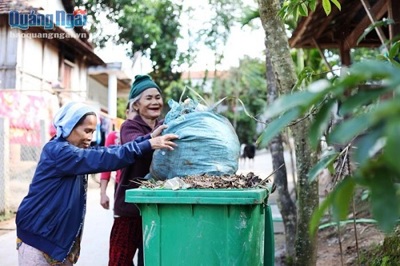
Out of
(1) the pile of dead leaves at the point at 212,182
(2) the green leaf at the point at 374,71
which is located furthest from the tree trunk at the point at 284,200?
(2) the green leaf at the point at 374,71

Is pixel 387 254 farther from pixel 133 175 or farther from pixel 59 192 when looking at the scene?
pixel 59 192

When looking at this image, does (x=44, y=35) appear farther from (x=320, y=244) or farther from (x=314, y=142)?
(x=314, y=142)

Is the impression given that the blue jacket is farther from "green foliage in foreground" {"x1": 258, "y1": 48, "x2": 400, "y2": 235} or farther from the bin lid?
"green foliage in foreground" {"x1": 258, "y1": 48, "x2": 400, "y2": 235}

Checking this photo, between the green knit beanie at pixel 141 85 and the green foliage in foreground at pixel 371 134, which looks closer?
the green foliage in foreground at pixel 371 134

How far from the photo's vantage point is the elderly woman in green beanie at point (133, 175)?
2.58 meters

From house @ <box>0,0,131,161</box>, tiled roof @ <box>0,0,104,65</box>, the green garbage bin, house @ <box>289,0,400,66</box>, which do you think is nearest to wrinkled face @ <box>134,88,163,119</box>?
the green garbage bin

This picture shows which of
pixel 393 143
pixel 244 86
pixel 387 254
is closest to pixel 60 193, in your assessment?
pixel 393 143

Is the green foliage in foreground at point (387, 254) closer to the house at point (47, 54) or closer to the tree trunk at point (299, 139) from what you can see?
the tree trunk at point (299, 139)

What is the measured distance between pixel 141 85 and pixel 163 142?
0.76 metres

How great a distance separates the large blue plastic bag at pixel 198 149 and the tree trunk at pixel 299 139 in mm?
1026

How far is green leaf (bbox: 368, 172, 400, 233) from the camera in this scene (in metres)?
0.61

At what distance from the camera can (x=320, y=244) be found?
461 cm

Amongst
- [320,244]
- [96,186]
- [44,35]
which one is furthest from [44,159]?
[44,35]

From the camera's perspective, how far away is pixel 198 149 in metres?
2.15
